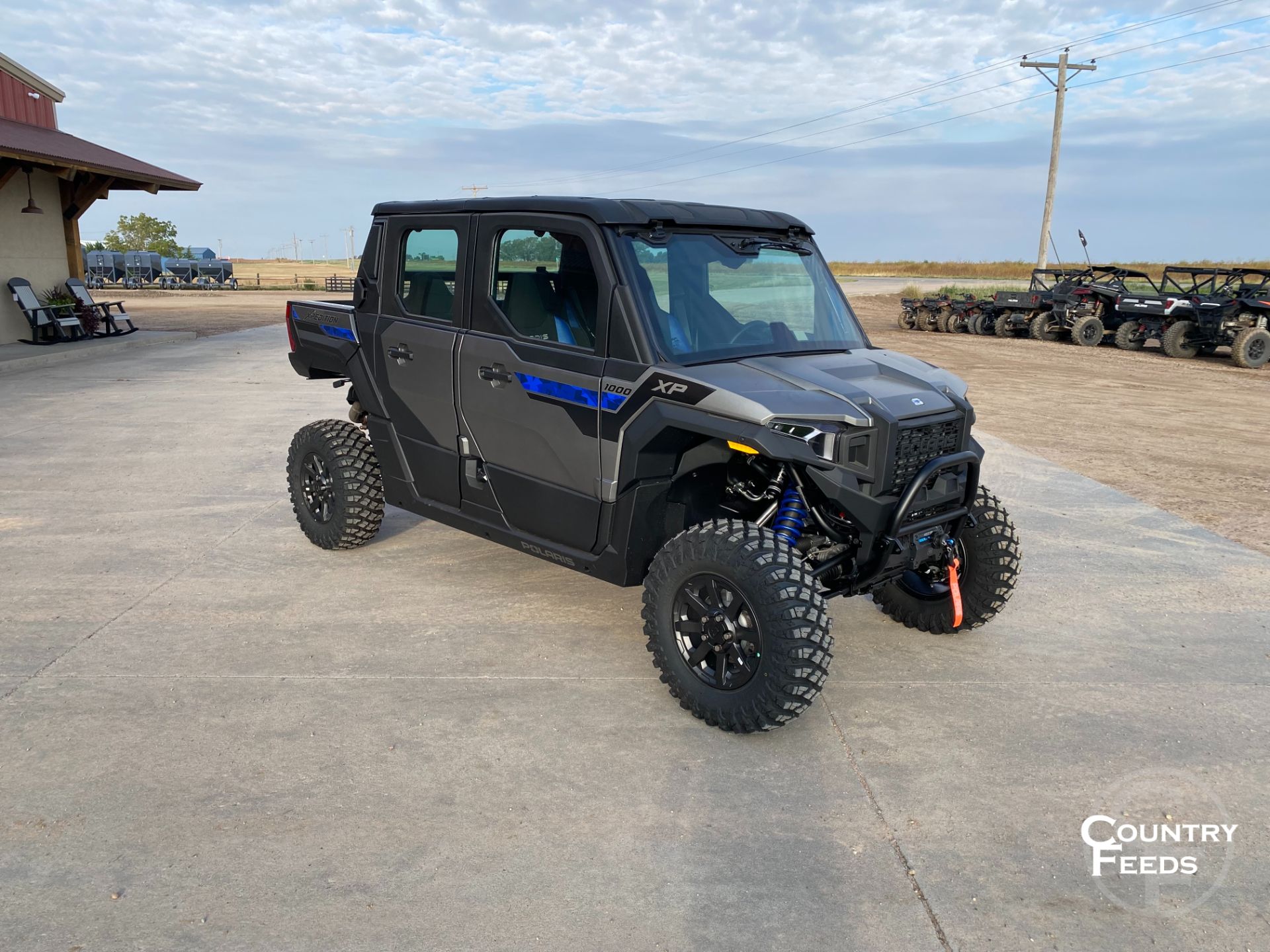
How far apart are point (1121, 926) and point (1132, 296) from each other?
22.3 m

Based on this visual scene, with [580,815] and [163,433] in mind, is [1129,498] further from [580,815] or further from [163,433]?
[163,433]

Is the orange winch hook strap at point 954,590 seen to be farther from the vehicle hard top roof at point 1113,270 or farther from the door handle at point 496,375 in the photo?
the vehicle hard top roof at point 1113,270

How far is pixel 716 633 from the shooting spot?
3922 mm

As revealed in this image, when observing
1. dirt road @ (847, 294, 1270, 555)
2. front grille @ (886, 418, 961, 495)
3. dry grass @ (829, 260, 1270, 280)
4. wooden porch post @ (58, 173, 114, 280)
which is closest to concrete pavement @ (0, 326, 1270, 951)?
front grille @ (886, 418, 961, 495)

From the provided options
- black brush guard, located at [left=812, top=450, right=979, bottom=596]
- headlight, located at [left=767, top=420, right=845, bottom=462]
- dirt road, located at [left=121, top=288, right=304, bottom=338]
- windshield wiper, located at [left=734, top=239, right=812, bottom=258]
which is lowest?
dirt road, located at [left=121, top=288, right=304, bottom=338]

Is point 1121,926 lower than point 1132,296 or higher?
lower

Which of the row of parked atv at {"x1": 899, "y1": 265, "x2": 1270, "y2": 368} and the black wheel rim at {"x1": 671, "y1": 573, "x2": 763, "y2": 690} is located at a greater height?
the row of parked atv at {"x1": 899, "y1": 265, "x2": 1270, "y2": 368}

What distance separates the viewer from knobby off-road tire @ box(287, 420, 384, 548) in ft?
18.8

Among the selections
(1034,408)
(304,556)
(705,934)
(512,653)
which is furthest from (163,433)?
Answer: (1034,408)

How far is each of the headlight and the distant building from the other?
1650 centimetres

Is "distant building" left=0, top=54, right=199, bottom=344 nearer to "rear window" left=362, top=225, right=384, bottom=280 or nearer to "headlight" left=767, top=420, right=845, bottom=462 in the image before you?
"rear window" left=362, top=225, right=384, bottom=280

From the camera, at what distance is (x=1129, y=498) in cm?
808

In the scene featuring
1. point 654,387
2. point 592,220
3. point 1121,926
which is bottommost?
point 1121,926

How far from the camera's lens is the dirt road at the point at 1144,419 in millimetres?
8438
